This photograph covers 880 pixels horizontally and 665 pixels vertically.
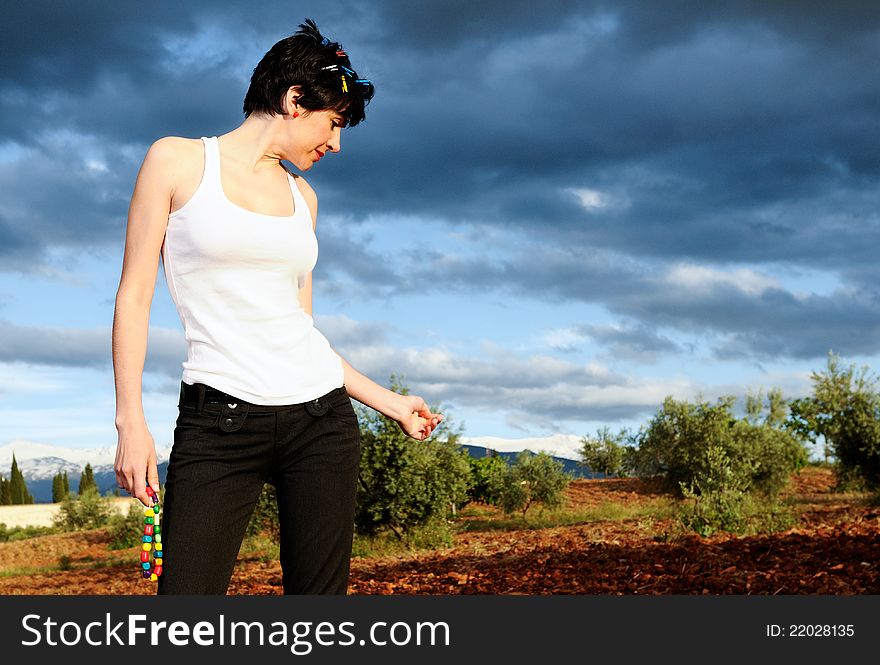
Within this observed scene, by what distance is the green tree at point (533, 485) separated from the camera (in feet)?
67.1

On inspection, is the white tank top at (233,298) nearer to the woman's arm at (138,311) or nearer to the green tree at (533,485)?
the woman's arm at (138,311)

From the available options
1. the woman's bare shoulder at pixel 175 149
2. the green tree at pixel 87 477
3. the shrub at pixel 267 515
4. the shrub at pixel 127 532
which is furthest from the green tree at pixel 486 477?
the green tree at pixel 87 477

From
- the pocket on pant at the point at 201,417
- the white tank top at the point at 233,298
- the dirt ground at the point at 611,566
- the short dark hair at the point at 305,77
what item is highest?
the short dark hair at the point at 305,77

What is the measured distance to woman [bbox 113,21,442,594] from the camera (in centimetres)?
246

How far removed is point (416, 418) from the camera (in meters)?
3.13

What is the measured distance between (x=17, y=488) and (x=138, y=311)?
5162cm

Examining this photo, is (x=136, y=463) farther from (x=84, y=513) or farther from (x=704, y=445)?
(x=84, y=513)

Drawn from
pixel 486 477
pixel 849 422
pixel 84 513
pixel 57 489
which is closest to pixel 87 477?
pixel 57 489

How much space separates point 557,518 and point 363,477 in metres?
6.70

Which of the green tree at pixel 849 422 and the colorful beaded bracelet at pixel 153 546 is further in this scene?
the green tree at pixel 849 422

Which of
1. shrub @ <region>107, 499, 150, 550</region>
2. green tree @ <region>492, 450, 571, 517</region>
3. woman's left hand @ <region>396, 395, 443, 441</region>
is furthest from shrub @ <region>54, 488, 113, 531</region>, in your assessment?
woman's left hand @ <region>396, 395, 443, 441</region>

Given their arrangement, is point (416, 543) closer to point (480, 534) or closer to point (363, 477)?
point (363, 477)

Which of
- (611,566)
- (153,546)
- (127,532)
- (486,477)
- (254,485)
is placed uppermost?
(254,485)

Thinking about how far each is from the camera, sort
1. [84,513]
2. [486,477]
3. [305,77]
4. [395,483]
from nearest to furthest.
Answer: [305,77] < [395,483] < [486,477] < [84,513]
